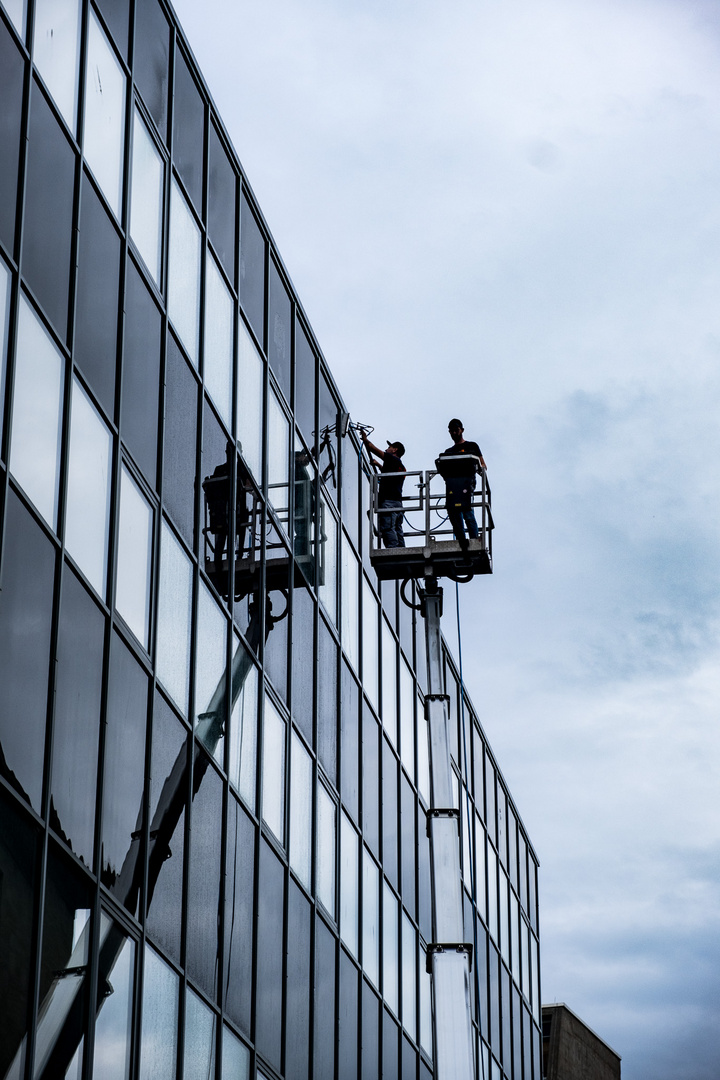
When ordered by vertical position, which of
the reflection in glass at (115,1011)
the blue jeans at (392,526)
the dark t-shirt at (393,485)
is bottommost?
the reflection in glass at (115,1011)

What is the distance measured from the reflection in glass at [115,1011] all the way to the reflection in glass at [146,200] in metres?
7.92

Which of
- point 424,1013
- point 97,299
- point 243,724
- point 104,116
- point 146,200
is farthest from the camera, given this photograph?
point 424,1013

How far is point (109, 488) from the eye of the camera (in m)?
15.2

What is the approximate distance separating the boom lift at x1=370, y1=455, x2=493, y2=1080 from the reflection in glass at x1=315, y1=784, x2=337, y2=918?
4785mm

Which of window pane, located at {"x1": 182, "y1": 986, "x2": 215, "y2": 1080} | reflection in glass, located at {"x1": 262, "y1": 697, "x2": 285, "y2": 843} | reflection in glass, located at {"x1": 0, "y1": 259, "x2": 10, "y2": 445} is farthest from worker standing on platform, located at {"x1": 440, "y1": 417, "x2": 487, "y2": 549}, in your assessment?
reflection in glass, located at {"x1": 0, "y1": 259, "x2": 10, "y2": 445}

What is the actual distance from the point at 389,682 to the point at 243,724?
9667 mm

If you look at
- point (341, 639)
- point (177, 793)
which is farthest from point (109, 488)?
Answer: point (341, 639)

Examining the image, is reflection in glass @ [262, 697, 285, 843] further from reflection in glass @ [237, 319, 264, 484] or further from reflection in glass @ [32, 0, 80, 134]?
reflection in glass @ [32, 0, 80, 134]

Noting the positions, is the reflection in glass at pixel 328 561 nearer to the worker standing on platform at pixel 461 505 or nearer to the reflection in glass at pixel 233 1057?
the worker standing on platform at pixel 461 505

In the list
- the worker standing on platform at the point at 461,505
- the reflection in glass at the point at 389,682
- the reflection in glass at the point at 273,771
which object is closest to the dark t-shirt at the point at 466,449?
the worker standing on platform at the point at 461,505

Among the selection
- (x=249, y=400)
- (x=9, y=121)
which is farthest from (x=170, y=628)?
(x=9, y=121)

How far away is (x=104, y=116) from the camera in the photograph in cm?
1650

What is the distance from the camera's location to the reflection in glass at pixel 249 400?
68.2 feet

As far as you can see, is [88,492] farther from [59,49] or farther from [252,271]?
[252,271]
